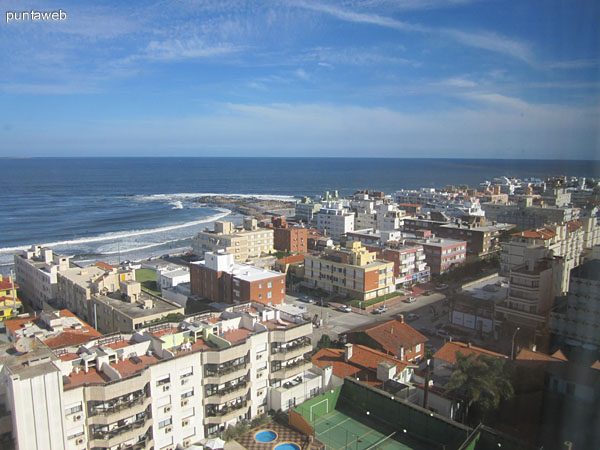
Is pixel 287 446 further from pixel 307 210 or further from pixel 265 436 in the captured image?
pixel 307 210

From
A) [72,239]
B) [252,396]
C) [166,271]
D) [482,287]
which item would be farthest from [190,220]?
[252,396]

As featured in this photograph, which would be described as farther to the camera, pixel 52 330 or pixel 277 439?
pixel 52 330

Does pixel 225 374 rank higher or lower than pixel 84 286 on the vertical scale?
higher

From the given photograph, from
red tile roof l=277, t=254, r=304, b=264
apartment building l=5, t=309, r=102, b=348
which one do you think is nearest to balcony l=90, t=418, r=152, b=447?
apartment building l=5, t=309, r=102, b=348

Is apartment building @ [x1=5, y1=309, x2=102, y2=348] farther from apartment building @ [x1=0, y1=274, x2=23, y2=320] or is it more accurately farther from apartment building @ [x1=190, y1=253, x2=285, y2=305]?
apartment building @ [x1=190, y1=253, x2=285, y2=305]

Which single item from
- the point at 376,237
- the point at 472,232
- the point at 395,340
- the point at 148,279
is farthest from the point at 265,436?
the point at 472,232

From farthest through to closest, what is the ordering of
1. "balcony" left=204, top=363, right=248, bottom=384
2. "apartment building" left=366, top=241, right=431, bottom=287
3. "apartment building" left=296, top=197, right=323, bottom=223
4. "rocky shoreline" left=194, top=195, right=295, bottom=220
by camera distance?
"rocky shoreline" left=194, top=195, right=295, bottom=220
"apartment building" left=296, top=197, right=323, bottom=223
"apartment building" left=366, top=241, right=431, bottom=287
"balcony" left=204, top=363, right=248, bottom=384

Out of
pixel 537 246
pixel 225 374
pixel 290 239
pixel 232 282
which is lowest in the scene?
pixel 290 239
